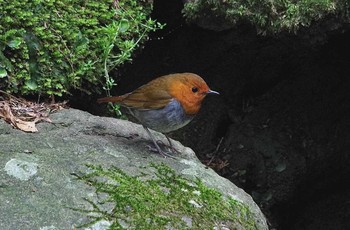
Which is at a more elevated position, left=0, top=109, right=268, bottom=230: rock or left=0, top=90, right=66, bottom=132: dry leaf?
left=0, top=90, right=66, bottom=132: dry leaf

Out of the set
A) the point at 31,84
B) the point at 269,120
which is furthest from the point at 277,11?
the point at 31,84

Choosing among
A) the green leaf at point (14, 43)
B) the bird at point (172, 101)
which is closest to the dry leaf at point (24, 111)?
the green leaf at point (14, 43)

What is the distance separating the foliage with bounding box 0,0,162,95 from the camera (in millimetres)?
4387

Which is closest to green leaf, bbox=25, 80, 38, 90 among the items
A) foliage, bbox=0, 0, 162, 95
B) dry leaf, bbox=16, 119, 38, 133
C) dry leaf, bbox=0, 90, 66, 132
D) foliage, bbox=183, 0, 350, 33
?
foliage, bbox=0, 0, 162, 95

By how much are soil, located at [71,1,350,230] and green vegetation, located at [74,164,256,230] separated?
215 cm

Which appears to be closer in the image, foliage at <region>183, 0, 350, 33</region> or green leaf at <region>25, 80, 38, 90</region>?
green leaf at <region>25, 80, 38, 90</region>

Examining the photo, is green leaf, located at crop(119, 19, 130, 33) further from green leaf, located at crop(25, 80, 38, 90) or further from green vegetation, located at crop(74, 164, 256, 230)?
green vegetation, located at crop(74, 164, 256, 230)

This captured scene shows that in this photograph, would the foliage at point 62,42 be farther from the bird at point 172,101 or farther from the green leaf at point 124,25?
the bird at point 172,101

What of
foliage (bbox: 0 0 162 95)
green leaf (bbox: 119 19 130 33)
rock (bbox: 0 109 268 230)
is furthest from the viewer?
green leaf (bbox: 119 19 130 33)

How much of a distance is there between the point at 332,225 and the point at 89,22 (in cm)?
327

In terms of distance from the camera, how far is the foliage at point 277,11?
4.70 m

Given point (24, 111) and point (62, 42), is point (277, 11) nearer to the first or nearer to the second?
point (62, 42)

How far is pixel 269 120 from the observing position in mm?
6023

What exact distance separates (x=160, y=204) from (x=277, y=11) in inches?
85.5
